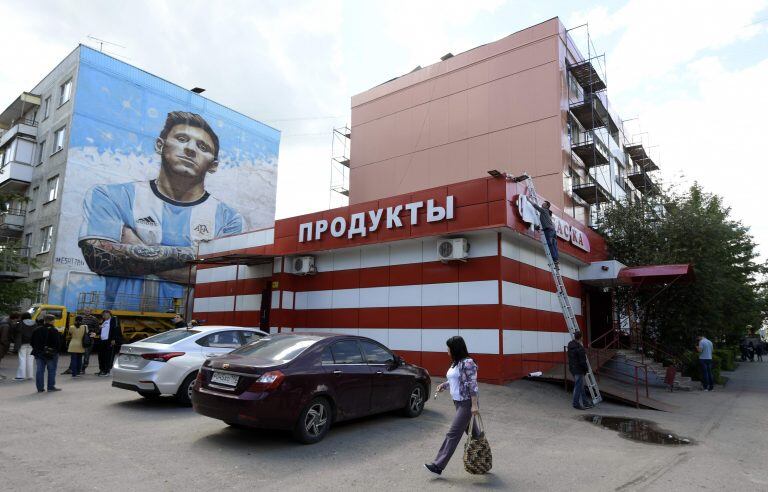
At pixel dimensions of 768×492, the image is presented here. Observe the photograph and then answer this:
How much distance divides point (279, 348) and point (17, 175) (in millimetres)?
31542

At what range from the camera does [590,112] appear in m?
24.3

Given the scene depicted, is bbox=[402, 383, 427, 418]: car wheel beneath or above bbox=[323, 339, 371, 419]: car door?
beneath

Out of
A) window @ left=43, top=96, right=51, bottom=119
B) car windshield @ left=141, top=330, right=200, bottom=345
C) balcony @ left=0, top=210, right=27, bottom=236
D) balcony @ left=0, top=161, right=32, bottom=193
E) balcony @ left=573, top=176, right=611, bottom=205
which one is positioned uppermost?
window @ left=43, top=96, right=51, bottom=119

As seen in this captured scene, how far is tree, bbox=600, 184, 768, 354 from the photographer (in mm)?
18500

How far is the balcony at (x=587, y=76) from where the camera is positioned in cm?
2439

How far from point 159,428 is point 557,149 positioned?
1991 centimetres

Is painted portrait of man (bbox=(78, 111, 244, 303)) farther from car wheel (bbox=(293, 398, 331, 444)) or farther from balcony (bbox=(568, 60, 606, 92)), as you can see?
car wheel (bbox=(293, 398, 331, 444))

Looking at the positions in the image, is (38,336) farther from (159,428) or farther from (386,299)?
(386,299)

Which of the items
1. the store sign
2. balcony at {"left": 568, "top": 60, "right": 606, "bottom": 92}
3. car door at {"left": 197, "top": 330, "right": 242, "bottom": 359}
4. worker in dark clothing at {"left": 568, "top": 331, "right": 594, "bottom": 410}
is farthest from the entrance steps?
balcony at {"left": 568, "top": 60, "right": 606, "bottom": 92}

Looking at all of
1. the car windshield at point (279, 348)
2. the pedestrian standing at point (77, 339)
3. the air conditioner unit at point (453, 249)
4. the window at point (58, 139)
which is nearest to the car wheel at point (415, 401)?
the car windshield at point (279, 348)

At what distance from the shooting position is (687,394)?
1488 centimetres

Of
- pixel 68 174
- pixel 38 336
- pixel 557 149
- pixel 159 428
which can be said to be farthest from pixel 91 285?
pixel 557 149

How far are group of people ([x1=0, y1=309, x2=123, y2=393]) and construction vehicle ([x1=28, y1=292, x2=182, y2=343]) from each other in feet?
13.4

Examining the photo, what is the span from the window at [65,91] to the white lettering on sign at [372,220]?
21.3 metres
